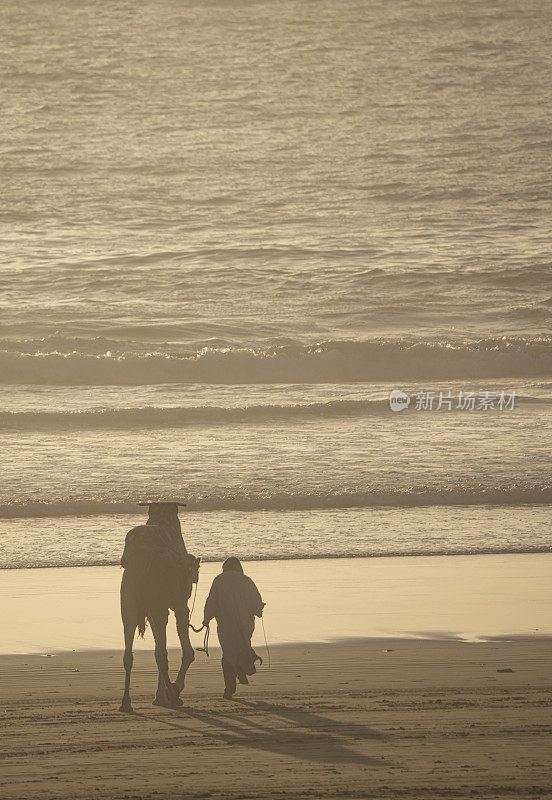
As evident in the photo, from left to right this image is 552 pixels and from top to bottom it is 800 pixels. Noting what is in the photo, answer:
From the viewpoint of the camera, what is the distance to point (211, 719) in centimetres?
738

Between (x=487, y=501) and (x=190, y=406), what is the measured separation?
967 cm

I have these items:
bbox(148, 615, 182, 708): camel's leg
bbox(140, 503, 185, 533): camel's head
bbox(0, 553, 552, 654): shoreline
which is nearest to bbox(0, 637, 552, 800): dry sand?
bbox(148, 615, 182, 708): camel's leg

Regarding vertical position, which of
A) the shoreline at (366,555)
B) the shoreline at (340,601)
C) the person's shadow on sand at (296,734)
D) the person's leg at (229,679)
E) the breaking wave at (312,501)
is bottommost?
the person's shadow on sand at (296,734)

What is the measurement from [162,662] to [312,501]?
25.6 ft

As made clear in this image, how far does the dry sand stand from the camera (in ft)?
19.9

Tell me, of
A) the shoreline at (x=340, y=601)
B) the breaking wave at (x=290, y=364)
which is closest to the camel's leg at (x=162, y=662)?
the shoreline at (x=340, y=601)

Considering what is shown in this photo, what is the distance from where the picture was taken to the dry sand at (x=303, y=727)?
239 inches

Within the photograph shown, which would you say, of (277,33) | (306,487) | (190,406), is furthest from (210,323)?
(277,33)

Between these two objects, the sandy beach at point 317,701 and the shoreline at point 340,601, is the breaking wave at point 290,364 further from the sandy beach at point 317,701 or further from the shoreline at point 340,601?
the sandy beach at point 317,701

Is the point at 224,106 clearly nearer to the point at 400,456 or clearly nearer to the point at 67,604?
the point at 400,456

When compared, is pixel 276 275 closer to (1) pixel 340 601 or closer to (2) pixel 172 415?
(2) pixel 172 415

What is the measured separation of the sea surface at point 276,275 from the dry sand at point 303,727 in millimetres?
3969

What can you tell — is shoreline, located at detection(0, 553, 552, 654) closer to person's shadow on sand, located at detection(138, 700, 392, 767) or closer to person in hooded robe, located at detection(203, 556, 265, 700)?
person in hooded robe, located at detection(203, 556, 265, 700)

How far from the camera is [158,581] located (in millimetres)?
7652
